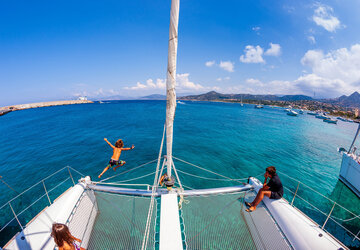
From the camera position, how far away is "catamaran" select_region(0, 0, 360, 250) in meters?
2.85

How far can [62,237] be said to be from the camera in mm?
2195

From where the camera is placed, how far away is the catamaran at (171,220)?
9.35ft

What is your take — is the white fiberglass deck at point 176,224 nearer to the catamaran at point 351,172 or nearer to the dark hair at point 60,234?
the dark hair at point 60,234

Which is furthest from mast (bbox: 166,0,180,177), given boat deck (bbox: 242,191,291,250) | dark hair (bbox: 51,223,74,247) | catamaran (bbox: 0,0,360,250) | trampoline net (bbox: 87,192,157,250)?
boat deck (bbox: 242,191,291,250)

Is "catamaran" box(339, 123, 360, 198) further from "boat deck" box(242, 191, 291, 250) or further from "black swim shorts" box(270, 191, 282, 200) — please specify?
"boat deck" box(242, 191, 291, 250)

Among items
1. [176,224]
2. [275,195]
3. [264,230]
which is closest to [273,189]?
[275,195]

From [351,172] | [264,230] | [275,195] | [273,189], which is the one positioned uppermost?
[273,189]

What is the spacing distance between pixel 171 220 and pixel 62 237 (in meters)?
2.17

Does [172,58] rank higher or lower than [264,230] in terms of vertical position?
higher

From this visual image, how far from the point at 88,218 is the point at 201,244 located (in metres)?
3.65

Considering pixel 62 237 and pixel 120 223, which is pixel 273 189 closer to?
pixel 120 223

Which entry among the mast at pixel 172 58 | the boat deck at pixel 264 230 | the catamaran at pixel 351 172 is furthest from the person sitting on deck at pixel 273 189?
the catamaran at pixel 351 172

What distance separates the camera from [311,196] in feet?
26.5

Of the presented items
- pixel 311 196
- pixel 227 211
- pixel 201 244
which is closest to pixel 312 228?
pixel 227 211
